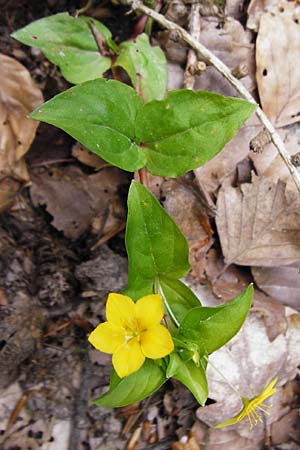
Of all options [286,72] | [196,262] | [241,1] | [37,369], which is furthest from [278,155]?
[37,369]

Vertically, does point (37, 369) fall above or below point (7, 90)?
below

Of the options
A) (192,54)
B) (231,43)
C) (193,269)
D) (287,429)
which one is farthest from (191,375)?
(231,43)

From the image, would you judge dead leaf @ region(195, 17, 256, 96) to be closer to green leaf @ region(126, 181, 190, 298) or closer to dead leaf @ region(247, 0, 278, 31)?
dead leaf @ region(247, 0, 278, 31)

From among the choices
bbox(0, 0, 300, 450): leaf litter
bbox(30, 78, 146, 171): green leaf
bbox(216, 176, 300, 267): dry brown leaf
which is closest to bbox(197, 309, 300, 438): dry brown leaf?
bbox(0, 0, 300, 450): leaf litter

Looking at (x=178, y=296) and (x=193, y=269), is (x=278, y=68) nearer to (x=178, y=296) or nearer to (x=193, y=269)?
(x=193, y=269)

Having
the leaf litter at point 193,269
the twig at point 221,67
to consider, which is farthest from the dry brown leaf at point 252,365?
the twig at point 221,67

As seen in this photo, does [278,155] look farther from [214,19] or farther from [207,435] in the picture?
[207,435]

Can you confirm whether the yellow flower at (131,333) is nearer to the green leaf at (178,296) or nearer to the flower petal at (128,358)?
the flower petal at (128,358)
